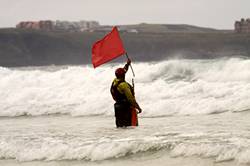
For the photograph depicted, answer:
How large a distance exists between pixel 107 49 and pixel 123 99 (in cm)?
128

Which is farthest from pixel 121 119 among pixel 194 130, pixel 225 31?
pixel 225 31

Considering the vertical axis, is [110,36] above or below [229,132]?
above

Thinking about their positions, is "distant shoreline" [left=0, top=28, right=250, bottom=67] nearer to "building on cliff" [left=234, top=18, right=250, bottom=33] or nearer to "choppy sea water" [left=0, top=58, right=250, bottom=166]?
"building on cliff" [left=234, top=18, right=250, bottom=33]

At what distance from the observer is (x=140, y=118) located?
16.3m

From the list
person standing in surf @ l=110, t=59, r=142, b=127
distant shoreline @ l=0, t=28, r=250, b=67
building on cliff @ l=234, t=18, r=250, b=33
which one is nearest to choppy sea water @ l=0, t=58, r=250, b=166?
person standing in surf @ l=110, t=59, r=142, b=127

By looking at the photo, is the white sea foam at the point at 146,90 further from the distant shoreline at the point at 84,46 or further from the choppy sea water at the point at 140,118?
the distant shoreline at the point at 84,46

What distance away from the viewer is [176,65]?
81.4 feet

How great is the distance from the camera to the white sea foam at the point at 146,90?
16953mm

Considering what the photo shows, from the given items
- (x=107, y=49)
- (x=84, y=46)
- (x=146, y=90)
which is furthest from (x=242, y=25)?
(x=107, y=49)

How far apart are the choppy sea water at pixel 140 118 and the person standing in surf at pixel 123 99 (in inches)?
9.3

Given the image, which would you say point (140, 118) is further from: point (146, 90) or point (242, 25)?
point (242, 25)

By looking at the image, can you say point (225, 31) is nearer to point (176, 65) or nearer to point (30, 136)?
point (176, 65)

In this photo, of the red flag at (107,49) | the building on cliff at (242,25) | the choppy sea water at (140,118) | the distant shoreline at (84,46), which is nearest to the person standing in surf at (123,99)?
the choppy sea water at (140,118)

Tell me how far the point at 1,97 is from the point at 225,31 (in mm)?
82294
